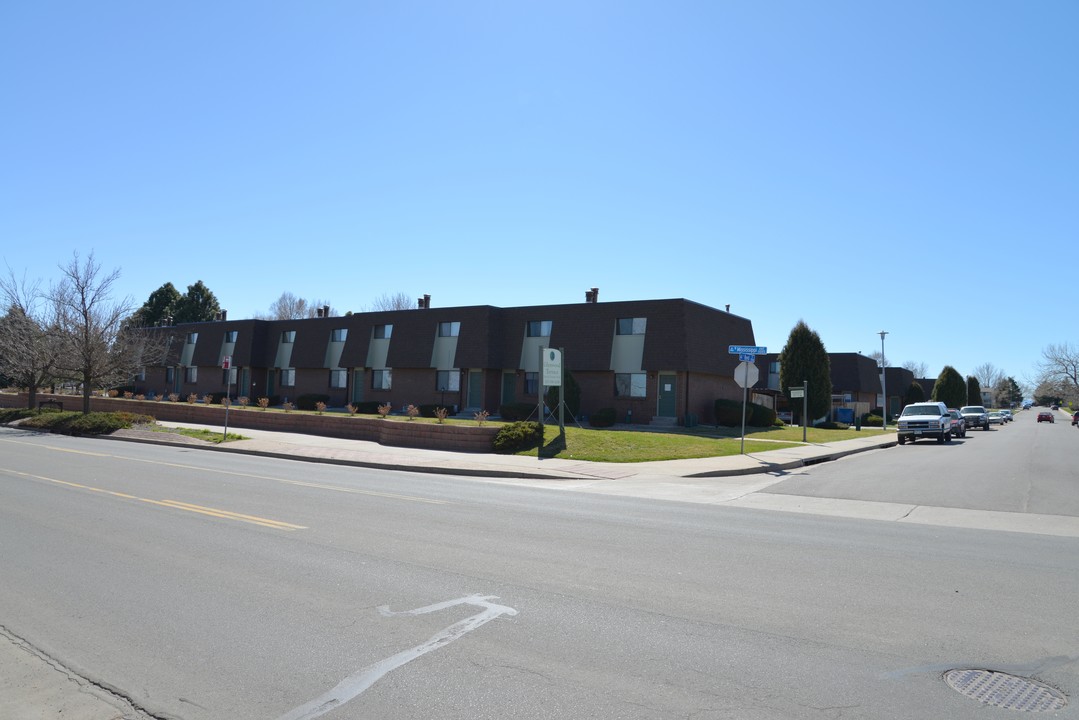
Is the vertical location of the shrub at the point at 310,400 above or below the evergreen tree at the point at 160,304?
below

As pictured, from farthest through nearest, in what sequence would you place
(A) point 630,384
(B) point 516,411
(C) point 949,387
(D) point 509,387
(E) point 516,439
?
1. (C) point 949,387
2. (D) point 509,387
3. (A) point 630,384
4. (B) point 516,411
5. (E) point 516,439

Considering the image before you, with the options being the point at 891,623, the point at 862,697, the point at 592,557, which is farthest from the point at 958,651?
the point at 592,557

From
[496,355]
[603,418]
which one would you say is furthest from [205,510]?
[496,355]

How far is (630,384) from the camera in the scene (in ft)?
117

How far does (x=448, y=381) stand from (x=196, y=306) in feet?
156

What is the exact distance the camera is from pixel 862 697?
447 cm

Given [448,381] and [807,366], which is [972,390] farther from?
[448,381]

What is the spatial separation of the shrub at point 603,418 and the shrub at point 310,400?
61.4 feet

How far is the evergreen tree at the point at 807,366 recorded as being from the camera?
40656 mm

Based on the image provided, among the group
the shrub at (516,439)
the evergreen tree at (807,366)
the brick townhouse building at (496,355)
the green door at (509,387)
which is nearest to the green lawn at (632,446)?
the shrub at (516,439)

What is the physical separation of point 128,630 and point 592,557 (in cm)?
461

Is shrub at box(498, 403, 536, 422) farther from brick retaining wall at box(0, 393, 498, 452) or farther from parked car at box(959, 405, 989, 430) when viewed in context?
parked car at box(959, 405, 989, 430)

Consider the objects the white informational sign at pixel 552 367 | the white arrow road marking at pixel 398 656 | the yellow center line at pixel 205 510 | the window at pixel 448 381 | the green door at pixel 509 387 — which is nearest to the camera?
the white arrow road marking at pixel 398 656

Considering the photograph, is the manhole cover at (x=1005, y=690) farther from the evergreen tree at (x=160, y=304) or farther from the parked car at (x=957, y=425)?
the evergreen tree at (x=160, y=304)
